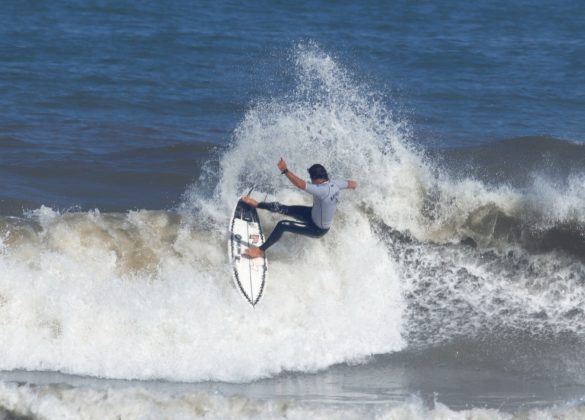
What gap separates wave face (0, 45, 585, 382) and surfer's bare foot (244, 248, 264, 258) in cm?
31

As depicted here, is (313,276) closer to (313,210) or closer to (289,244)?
(289,244)

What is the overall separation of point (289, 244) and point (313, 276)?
1.94ft

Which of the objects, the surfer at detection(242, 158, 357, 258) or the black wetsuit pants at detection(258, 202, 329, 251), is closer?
the surfer at detection(242, 158, 357, 258)

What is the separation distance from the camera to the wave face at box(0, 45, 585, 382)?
1063 cm

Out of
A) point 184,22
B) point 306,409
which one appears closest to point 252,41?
point 184,22

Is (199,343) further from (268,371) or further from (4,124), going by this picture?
(4,124)

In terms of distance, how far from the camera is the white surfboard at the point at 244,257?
11.3m

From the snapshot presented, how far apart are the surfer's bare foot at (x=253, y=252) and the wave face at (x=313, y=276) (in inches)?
12.3

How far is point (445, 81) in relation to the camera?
72.1 feet

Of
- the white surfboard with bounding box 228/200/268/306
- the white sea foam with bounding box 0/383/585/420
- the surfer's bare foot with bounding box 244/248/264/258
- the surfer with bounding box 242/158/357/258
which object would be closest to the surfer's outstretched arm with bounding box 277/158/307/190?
the surfer with bounding box 242/158/357/258

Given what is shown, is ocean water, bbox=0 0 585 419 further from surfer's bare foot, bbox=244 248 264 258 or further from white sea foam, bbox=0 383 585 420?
surfer's bare foot, bbox=244 248 264 258

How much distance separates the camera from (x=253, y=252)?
1159 centimetres

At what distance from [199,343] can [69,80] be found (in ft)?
38.3

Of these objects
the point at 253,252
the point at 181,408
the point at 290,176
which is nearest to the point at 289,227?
the point at 253,252
